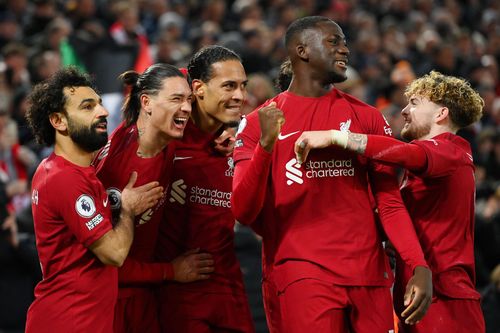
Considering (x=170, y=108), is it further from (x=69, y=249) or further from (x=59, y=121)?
(x=69, y=249)

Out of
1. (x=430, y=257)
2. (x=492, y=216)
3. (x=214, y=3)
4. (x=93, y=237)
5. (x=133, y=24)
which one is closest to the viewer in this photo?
(x=93, y=237)

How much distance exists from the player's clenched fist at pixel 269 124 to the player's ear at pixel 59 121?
41.7 inches

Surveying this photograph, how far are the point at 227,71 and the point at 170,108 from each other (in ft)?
1.29

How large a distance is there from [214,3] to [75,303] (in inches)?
366

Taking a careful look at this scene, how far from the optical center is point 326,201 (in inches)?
172

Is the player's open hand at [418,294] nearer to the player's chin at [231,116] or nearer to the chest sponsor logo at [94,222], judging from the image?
the player's chin at [231,116]

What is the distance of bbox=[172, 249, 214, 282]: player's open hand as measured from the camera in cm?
490

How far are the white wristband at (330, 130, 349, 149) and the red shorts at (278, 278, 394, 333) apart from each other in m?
0.67

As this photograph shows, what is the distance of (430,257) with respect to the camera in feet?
15.3

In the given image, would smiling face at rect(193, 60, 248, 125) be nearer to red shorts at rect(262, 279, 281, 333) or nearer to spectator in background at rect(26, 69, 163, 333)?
spectator in background at rect(26, 69, 163, 333)

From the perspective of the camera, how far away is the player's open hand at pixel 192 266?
193 inches

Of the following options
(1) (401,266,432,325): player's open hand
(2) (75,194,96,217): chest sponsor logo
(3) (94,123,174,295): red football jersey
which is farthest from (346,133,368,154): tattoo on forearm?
(2) (75,194,96,217): chest sponsor logo

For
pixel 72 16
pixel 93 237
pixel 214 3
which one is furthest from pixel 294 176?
pixel 214 3

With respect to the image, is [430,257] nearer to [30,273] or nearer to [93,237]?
[93,237]
